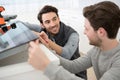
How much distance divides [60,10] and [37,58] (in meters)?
1.83

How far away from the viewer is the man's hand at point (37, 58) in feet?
2.44

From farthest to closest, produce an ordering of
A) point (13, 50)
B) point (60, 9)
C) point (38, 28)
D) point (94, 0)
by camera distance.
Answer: point (60, 9) → point (94, 0) → point (38, 28) → point (13, 50)

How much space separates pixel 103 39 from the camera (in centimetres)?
103

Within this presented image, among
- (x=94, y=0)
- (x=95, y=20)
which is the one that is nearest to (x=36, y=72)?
(x=95, y=20)

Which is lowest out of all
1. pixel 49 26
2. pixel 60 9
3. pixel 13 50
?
pixel 60 9

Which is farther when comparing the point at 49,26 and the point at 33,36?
the point at 49,26

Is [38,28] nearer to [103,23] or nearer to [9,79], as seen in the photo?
[103,23]

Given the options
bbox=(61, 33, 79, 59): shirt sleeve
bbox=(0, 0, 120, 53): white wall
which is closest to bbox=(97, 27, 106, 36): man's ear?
bbox=(61, 33, 79, 59): shirt sleeve

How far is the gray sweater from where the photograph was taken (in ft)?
2.62

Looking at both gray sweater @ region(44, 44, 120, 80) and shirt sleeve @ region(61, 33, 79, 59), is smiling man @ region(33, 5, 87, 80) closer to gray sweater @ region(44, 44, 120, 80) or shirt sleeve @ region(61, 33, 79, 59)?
shirt sleeve @ region(61, 33, 79, 59)

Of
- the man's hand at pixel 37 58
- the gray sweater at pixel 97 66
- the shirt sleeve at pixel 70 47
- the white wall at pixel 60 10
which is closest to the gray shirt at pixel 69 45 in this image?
the shirt sleeve at pixel 70 47

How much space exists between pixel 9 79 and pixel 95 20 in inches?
19.7

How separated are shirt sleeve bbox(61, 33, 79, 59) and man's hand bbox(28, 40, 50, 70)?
2.20ft

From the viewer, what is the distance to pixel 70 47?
1.53 m
